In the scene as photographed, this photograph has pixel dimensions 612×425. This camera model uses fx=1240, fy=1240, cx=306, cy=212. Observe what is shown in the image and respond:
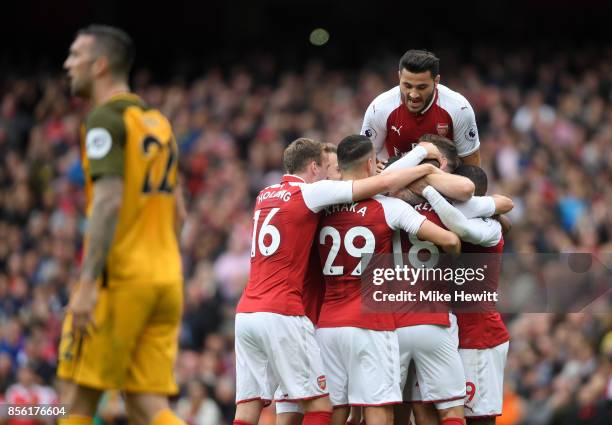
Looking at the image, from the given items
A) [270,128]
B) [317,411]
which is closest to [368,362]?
[317,411]

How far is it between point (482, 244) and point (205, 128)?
12082 mm

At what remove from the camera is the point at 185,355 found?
15.1 meters

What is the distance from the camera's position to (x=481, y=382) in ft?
26.8

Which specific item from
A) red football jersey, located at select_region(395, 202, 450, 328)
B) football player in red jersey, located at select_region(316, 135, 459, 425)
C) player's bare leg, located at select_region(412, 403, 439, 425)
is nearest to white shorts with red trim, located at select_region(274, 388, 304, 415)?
football player in red jersey, located at select_region(316, 135, 459, 425)

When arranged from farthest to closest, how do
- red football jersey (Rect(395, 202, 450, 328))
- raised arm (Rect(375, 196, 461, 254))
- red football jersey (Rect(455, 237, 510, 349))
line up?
red football jersey (Rect(455, 237, 510, 349)) → red football jersey (Rect(395, 202, 450, 328)) → raised arm (Rect(375, 196, 461, 254))

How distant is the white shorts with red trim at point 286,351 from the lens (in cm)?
783

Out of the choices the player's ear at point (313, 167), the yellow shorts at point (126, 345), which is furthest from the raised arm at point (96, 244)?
the player's ear at point (313, 167)

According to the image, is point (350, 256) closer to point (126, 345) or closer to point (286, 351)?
point (286, 351)

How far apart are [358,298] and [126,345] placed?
189cm

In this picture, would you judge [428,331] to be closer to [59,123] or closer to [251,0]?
[59,123]

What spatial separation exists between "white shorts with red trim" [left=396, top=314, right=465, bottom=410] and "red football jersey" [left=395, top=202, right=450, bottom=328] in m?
0.04

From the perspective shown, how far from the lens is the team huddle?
7.81 meters

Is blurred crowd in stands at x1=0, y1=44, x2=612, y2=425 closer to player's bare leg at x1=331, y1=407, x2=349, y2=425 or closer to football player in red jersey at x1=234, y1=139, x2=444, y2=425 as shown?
player's bare leg at x1=331, y1=407, x2=349, y2=425

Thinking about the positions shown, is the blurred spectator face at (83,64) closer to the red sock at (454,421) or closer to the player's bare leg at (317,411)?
the player's bare leg at (317,411)
